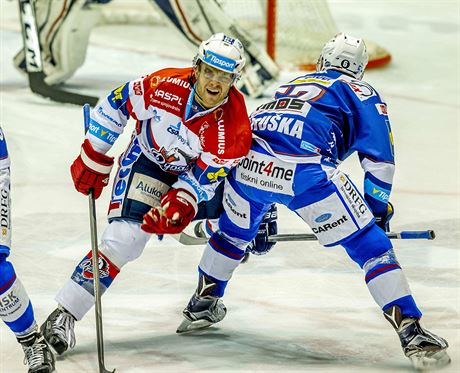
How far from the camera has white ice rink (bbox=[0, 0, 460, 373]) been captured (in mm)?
3727

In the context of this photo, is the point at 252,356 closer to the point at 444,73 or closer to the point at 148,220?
the point at 148,220

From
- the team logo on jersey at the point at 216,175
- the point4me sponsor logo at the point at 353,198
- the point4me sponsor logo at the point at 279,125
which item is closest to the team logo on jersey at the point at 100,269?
the team logo on jersey at the point at 216,175

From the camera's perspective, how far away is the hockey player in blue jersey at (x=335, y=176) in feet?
11.8

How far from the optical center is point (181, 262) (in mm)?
4629

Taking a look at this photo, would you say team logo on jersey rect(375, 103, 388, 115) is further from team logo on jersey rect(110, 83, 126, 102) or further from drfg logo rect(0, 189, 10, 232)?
A: drfg logo rect(0, 189, 10, 232)

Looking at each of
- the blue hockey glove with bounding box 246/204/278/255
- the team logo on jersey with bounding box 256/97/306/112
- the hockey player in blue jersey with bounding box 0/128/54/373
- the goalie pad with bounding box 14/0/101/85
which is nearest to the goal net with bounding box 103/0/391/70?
the goalie pad with bounding box 14/0/101/85

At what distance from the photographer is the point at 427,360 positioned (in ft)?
11.6

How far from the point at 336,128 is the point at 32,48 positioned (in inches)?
147

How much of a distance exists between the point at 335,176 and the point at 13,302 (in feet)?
Result: 3.34

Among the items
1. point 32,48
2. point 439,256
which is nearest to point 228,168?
point 439,256

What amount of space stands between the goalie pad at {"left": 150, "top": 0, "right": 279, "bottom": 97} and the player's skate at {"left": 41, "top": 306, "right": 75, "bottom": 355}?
356 cm

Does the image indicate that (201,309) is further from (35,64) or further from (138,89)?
(35,64)

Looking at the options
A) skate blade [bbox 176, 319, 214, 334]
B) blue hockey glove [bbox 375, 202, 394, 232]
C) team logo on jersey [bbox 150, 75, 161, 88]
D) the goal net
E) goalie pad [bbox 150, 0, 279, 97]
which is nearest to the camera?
team logo on jersey [bbox 150, 75, 161, 88]

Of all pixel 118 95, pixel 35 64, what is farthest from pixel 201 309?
pixel 35 64
